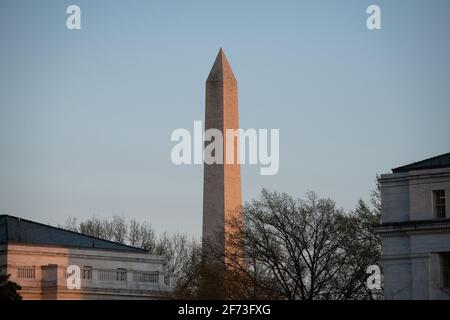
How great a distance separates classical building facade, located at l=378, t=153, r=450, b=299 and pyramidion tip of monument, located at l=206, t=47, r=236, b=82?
30730 mm

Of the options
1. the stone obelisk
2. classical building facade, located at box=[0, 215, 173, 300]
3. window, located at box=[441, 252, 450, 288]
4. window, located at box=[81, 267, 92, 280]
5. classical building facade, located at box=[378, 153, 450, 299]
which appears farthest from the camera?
the stone obelisk

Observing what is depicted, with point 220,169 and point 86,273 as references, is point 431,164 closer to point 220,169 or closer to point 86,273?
point 86,273

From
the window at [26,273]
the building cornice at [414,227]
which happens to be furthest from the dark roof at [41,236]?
the building cornice at [414,227]

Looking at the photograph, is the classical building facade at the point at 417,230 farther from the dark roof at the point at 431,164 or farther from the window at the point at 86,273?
the window at the point at 86,273

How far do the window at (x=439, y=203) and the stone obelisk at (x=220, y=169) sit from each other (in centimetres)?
2977

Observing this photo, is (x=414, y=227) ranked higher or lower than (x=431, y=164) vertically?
lower

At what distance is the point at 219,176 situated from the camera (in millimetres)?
116688

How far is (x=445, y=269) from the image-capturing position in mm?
86188

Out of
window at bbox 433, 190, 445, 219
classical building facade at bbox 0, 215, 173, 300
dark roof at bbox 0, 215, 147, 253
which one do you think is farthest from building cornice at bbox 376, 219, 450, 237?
dark roof at bbox 0, 215, 147, 253

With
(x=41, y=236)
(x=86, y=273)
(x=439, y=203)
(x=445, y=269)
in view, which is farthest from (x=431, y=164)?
(x=41, y=236)

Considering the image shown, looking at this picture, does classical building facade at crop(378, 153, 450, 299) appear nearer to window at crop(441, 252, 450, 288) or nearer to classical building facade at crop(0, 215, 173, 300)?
window at crop(441, 252, 450, 288)

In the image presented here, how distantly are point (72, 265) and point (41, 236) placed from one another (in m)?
4.58

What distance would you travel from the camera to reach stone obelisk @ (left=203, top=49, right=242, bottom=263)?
380ft
